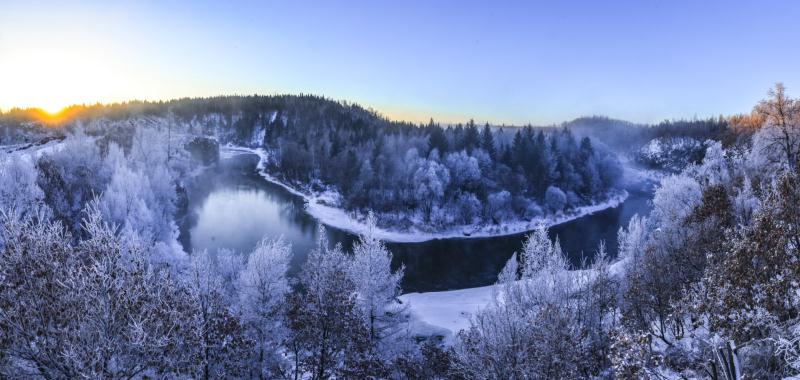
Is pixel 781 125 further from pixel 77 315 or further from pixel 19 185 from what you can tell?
pixel 19 185

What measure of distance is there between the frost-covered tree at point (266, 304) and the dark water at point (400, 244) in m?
22.8

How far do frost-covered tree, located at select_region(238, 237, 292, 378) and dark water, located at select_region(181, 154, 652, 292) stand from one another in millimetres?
22782

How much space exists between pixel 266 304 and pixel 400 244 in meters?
40.1

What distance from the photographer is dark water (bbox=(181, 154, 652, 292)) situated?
165ft

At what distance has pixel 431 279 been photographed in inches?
1882

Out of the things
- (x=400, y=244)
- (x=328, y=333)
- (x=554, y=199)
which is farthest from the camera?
(x=554, y=199)

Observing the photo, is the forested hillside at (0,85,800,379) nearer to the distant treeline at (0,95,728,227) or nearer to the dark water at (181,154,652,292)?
the dark water at (181,154,652,292)

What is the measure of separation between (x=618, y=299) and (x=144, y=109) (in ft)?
664

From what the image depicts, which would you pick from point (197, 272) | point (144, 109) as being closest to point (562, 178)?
point (197, 272)

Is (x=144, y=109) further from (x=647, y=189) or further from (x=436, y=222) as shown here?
(x=647, y=189)

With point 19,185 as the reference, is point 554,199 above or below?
below

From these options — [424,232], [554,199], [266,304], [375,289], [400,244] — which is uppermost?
[266,304]

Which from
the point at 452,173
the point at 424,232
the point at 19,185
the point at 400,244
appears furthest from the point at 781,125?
the point at 452,173

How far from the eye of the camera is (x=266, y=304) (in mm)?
22297
